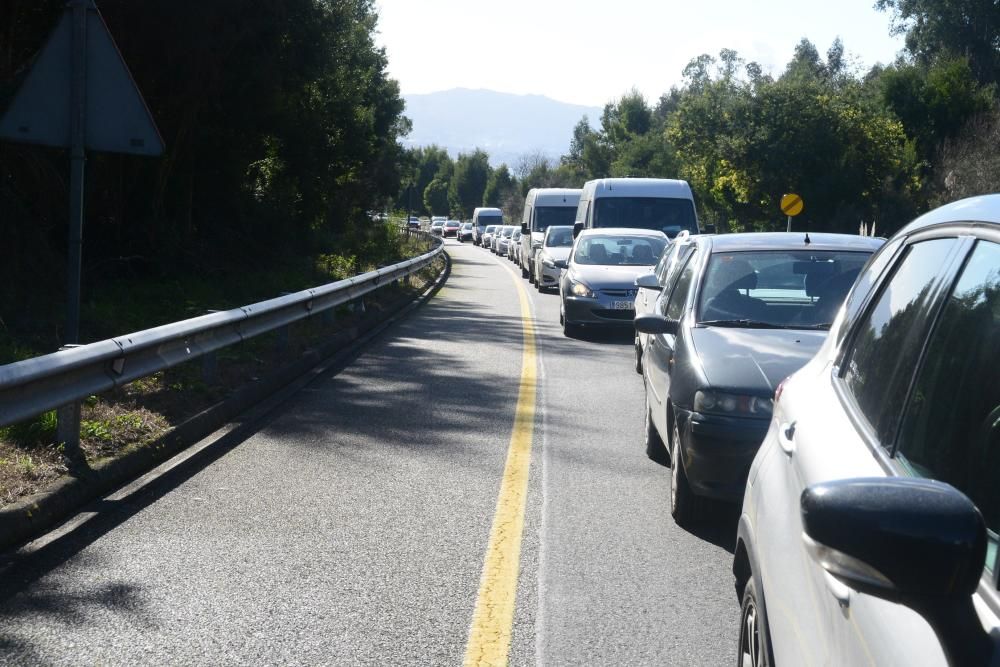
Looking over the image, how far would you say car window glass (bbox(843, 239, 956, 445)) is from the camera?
2635 millimetres

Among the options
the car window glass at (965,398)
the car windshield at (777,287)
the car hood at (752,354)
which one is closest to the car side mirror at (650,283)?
the car windshield at (777,287)

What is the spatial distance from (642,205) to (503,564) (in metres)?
18.1

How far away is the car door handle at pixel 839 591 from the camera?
2.23 m

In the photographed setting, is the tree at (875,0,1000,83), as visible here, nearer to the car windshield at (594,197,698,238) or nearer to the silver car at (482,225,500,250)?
the silver car at (482,225,500,250)

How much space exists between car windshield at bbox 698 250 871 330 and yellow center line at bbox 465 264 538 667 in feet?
5.23

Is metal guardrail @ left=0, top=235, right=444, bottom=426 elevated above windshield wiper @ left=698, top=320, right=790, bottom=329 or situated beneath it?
situated beneath

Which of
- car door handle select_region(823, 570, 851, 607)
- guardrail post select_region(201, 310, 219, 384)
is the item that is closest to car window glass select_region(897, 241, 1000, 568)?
car door handle select_region(823, 570, 851, 607)

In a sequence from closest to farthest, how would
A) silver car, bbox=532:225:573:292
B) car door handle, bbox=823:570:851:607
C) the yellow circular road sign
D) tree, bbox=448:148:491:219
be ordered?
car door handle, bbox=823:570:851:607 → silver car, bbox=532:225:573:292 → the yellow circular road sign → tree, bbox=448:148:491:219

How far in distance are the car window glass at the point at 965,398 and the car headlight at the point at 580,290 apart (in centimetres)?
1435

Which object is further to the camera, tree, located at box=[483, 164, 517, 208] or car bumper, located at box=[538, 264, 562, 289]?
tree, located at box=[483, 164, 517, 208]

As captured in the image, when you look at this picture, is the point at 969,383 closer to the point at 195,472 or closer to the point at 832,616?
the point at 832,616

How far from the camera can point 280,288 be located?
19.7 meters

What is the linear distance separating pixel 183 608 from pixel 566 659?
1597mm

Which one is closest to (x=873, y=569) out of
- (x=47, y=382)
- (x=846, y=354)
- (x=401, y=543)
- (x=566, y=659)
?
(x=846, y=354)
